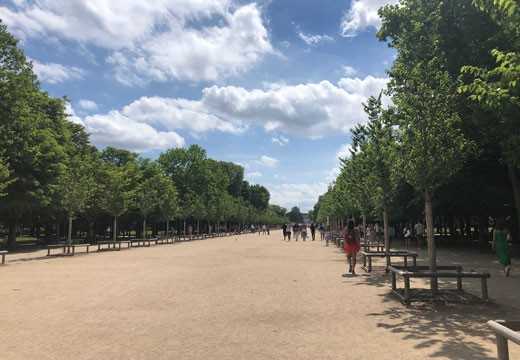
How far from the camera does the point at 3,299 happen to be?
35.4ft

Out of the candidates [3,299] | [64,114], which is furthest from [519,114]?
[64,114]

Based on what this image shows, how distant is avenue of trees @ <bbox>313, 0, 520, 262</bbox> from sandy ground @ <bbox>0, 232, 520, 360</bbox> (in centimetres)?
269

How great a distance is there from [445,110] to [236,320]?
24.3 feet

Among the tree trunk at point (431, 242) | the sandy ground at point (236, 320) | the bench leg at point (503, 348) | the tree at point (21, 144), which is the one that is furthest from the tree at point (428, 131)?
the tree at point (21, 144)

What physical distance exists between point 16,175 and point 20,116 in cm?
419

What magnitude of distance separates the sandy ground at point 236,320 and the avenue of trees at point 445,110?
2688mm

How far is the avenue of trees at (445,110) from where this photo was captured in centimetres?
789

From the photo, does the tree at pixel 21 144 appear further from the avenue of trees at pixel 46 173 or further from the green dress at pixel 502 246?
the green dress at pixel 502 246

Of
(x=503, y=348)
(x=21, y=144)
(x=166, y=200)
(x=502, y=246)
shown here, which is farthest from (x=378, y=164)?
(x=166, y=200)

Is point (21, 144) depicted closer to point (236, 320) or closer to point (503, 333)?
point (236, 320)

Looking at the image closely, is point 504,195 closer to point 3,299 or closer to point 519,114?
point 519,114

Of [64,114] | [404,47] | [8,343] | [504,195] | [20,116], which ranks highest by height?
[64,114]

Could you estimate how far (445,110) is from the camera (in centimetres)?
1139

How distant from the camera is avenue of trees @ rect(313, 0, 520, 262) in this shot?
789 cm
